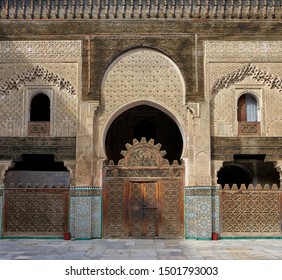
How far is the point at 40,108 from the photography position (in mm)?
9781

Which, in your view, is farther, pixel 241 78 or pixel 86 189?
pixel 241 78

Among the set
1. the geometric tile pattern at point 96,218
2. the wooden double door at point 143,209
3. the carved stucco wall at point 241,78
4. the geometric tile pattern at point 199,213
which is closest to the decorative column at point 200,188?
the geometric tile pattern at point 199,213

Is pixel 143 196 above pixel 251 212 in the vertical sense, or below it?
above

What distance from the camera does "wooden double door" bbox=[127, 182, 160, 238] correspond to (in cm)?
870

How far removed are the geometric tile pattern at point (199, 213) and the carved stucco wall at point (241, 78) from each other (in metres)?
1.29

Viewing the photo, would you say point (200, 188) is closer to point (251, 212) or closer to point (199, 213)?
point (199, 213)

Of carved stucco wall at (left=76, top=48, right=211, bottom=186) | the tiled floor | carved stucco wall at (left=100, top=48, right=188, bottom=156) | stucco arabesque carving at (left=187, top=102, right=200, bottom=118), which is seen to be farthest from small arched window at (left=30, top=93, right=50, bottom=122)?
stucco arabesque carving at (left=187, top=102, right=200, bottom=118)

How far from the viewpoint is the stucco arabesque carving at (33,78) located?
356 inches

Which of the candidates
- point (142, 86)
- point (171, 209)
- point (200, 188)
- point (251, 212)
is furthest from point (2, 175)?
point (251, 212)

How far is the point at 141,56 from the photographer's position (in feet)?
29.9

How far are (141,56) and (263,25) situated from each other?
268cm

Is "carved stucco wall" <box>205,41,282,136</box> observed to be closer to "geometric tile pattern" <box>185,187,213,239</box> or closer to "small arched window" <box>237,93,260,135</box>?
"small arched window" <box>237,93,260,135</box>

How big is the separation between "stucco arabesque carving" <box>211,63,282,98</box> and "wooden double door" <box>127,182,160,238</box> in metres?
2.41

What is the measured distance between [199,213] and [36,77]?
4.39 metres
